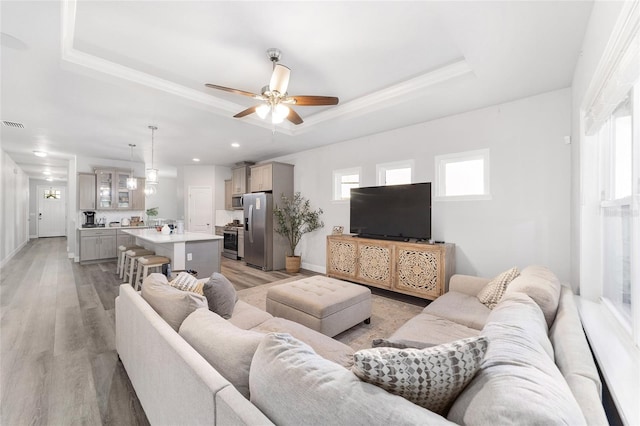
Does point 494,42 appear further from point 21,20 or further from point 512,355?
point 21,20

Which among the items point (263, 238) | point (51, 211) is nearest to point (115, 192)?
point (263, 238)

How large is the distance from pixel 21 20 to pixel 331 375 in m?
3.00

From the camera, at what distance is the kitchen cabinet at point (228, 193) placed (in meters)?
7.56

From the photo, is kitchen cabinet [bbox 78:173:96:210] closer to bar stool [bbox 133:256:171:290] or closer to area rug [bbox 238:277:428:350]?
bar stool [bbox 133:256:171:290]

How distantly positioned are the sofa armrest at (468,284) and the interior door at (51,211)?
15480 mm

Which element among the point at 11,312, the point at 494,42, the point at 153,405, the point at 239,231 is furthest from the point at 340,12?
the point at 239,231

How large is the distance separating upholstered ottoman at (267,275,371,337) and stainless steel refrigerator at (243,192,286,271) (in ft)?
9.36

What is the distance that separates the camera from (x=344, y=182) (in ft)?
17.0

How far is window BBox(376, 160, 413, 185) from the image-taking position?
4246 mm

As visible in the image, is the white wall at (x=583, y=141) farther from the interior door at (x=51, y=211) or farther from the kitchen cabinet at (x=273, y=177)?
the interior door at (x=51, y=211)

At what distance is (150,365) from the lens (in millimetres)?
1478

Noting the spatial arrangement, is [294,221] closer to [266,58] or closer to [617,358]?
[266,58]

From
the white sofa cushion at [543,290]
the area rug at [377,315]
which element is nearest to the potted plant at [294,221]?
the area rug at [377,315]

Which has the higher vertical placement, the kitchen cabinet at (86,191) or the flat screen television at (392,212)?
the kitchen cabinet at (86,191)
